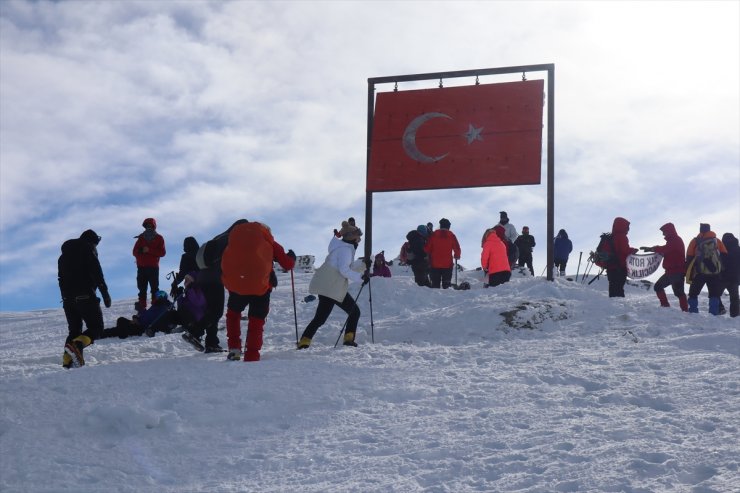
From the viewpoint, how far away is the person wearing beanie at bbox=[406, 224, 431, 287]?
1700 cm

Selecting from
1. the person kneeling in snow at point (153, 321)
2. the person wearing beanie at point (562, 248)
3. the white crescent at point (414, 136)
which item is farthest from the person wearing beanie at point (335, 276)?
the person wearing beanie at point (562, 248)

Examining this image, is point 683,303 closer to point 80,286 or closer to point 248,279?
point 248,279

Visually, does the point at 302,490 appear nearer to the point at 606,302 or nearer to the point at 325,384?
the point at 325,384

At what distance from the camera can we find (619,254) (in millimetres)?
13797

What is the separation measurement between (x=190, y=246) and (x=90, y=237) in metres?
2.17

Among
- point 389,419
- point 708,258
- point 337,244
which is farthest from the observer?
point 708,258

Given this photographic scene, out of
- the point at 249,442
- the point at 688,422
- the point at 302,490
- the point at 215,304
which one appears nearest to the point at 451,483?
the point at 302,490

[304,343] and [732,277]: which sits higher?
[732,277]

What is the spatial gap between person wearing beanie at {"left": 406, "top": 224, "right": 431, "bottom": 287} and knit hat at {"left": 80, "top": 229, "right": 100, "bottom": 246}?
8.90 metres

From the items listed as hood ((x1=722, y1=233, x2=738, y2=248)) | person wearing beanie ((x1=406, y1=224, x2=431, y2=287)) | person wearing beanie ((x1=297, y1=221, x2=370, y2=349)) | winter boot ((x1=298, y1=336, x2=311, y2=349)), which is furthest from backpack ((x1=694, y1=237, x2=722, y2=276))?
winter boot ((x1=298, y1=336, x2=311, y2=349))

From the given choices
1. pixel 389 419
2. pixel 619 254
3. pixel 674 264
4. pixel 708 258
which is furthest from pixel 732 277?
pixel 389 419

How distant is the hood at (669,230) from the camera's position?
1367 centimetres

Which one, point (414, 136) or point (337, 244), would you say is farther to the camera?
point (414, 136)

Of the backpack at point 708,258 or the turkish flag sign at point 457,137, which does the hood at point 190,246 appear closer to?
the turkish flag sign at point 457,137
